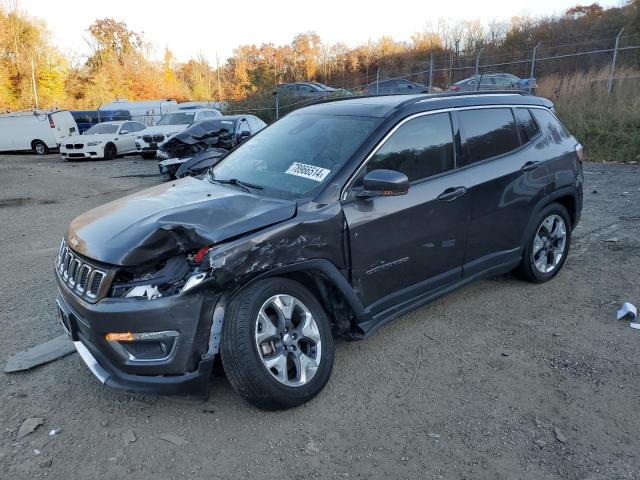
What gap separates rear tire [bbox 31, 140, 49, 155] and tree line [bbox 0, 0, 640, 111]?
9.55 meters

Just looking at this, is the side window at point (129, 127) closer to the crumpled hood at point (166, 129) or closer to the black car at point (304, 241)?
the crumpled hood at point (166, 129)

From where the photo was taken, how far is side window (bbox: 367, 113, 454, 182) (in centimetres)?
351

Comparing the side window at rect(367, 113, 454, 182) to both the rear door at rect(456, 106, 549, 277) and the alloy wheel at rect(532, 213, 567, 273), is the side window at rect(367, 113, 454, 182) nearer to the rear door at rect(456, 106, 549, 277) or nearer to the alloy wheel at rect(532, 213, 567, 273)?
the rear door at rect(456, 106, 549, 277)

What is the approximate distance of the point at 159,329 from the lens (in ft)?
8.74

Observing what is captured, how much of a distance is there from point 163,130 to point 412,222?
16.2 meters

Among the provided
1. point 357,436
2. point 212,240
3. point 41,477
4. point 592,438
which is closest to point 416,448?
point 357,436

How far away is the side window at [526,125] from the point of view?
4504mm

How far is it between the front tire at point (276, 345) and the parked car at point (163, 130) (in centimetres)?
1570

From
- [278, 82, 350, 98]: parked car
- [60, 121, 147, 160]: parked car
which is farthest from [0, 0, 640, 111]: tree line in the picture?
[60, 121, 147, 160]: parked car

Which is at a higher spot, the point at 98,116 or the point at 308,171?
the point at 308,171

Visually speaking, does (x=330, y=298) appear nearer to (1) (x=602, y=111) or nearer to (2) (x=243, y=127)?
(2) (x=243, y=127)

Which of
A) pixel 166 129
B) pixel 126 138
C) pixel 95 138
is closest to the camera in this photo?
pixel 166 129

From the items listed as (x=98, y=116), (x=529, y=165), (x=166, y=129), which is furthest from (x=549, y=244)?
(x=98, y=116)

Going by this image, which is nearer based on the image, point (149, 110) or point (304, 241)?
point (304, 241)
